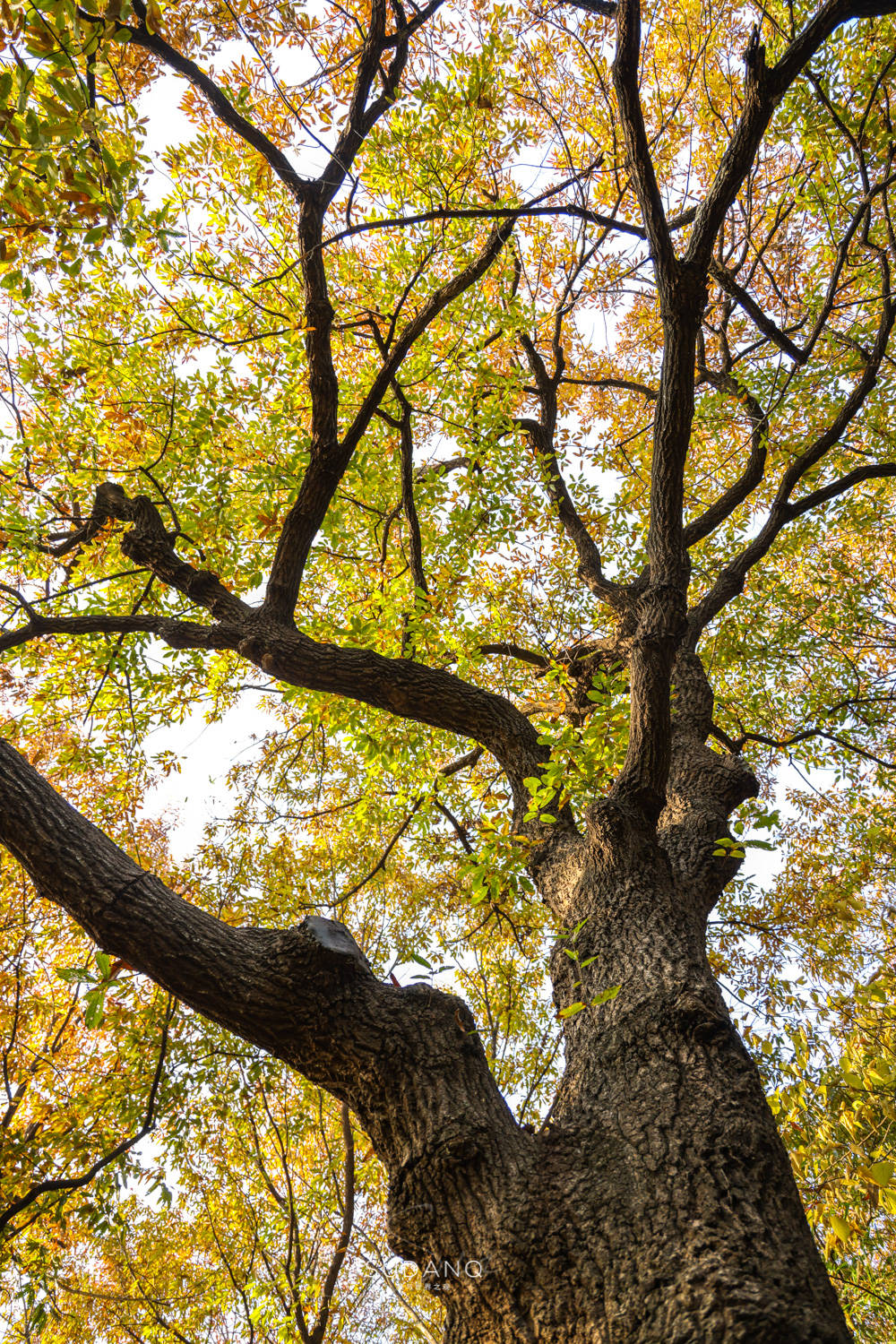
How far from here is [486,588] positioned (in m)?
8.02

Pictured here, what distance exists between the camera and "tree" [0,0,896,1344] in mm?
2211

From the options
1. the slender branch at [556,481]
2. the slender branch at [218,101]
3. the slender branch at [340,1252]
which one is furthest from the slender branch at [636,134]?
the slender branch at [340,1252]

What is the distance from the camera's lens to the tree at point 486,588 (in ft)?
7.25

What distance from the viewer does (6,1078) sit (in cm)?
523

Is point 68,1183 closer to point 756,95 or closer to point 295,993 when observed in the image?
point 295,993

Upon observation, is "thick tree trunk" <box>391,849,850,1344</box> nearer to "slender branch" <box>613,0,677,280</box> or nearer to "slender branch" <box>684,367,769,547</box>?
"slender branch" <box>613,0,677,280</box>

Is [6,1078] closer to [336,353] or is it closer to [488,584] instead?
[488,584]

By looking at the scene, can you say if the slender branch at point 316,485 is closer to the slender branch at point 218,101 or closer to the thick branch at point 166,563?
the thick branch at point 166,563

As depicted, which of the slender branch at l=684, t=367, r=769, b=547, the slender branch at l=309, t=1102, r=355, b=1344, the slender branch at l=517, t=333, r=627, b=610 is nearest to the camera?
the slender branch at l=309, t=1102, r=355, b=1344

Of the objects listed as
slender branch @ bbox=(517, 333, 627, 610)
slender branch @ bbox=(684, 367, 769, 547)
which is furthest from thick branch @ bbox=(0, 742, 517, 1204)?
slender branch @ bbox=(517, 333, 627, 610)

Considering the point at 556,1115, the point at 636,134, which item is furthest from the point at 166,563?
the point at 556,1115

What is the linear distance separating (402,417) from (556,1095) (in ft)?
15.5

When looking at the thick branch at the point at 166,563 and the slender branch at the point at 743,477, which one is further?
the slender branch at the point at 743,477

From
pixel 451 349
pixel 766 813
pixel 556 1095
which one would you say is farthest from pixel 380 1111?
pixel 451 349
